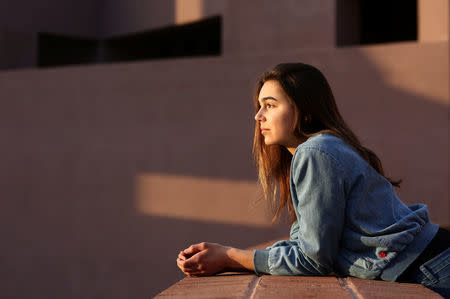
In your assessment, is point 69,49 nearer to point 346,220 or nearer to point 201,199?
point 201,199

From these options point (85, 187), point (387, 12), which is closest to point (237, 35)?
point (85, 187)

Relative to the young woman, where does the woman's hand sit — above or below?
below

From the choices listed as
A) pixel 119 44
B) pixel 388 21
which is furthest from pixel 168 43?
pixel 388 21

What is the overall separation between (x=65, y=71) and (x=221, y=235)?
113 inches

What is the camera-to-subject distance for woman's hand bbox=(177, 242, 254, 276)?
1.92 meters

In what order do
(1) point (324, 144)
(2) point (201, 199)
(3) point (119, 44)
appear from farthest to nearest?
1. (3) point (119, 44)
2. (2) point (201, 199)
3. (1) point (324, 144)

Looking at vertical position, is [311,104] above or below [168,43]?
below

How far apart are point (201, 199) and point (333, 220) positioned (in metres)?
4.63

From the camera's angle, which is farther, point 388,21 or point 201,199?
point 388,21

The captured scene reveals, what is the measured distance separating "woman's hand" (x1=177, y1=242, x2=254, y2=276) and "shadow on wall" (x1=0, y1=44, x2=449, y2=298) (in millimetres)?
→ 3869

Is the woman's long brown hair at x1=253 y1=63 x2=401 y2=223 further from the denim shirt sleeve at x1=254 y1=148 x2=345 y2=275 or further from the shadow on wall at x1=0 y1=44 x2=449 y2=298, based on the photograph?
the shadow on wall at x1=0 y1=44 x2=449 y2=298

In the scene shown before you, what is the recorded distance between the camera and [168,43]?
12.9m

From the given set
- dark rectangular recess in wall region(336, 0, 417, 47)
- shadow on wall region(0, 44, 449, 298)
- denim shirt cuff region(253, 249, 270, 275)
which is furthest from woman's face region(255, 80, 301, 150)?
dark rectangular recess in wall region(336, 0, 417, 47)

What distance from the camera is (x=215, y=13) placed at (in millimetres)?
9430
